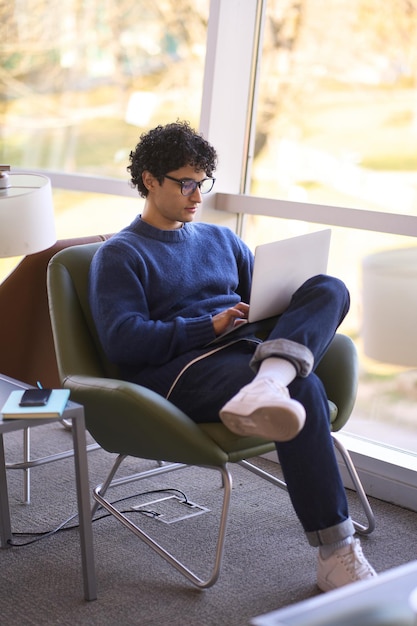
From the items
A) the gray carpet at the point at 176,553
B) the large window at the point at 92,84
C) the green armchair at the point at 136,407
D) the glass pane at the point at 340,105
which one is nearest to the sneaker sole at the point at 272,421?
the green armchair at the point at 136,407

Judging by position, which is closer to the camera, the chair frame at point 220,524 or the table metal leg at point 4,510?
the chair frame at point 220,524

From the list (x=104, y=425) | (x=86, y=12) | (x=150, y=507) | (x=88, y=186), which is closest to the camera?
(x=104, y=425)

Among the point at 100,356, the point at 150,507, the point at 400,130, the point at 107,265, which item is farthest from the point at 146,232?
the point at 400,130

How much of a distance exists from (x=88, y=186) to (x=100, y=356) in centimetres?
137

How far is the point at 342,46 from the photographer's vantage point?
3350mm

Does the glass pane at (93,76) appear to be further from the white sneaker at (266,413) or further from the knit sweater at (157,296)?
the white sneaker at (266,413)

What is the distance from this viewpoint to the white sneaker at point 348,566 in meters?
2.27

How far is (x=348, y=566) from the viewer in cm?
228

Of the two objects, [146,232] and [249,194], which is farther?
[249,194]

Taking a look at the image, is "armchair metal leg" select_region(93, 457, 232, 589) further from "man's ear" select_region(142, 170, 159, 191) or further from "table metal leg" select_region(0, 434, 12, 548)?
"man's ear" select_region(142, 170, 159, 191)

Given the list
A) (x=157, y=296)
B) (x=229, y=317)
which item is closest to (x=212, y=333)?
(x=229, y=317)

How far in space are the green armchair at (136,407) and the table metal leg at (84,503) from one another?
14 centimetres

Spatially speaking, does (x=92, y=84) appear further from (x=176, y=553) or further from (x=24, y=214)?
(x=176, y=553)

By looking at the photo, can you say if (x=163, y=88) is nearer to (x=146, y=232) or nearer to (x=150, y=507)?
(x=146, y=232)
